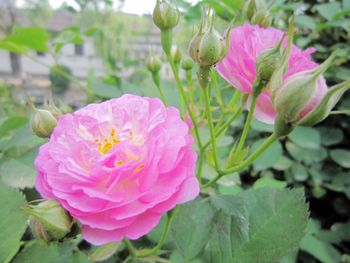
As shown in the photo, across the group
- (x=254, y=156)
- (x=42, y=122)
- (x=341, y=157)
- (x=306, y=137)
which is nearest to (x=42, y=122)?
(x=42, y=122)

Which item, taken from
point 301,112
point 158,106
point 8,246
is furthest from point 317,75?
point 8,246

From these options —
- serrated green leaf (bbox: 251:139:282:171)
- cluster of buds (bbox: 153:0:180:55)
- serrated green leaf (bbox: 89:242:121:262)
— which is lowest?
serrated green leaf (bbox: 251:139:282:171)

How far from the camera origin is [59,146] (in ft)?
1.15

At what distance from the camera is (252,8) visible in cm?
52

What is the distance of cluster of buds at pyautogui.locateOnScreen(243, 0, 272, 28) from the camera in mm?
503

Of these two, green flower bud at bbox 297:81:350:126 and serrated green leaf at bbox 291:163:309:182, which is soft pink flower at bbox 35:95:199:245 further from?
serrated green leaf at bbox 291:163:309:182

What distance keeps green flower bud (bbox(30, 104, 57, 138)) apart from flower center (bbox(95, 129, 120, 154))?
0.06 meters

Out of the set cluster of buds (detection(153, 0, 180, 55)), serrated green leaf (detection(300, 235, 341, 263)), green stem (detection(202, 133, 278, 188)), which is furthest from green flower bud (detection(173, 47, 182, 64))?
serrated green leaf (detection(300, 235, 341, 263))

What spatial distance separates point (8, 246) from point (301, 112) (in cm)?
31

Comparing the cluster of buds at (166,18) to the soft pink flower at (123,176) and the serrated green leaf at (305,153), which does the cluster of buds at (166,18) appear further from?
the serrated green leaf at (305,153)

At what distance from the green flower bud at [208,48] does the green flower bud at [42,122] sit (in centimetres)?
17

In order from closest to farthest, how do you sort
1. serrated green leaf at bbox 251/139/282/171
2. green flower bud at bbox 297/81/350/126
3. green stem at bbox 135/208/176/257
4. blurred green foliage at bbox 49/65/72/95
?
green flower bud at bbox 297/81/350/126 < green stem at bbox 135/208/176/257 < serrated green leaf at bbox 251/139/282/171 < blurred green foliage at bbox 49/65/72/95

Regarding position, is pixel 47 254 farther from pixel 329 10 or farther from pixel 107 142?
pixel 329 10

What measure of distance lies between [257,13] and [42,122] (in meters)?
0.31
